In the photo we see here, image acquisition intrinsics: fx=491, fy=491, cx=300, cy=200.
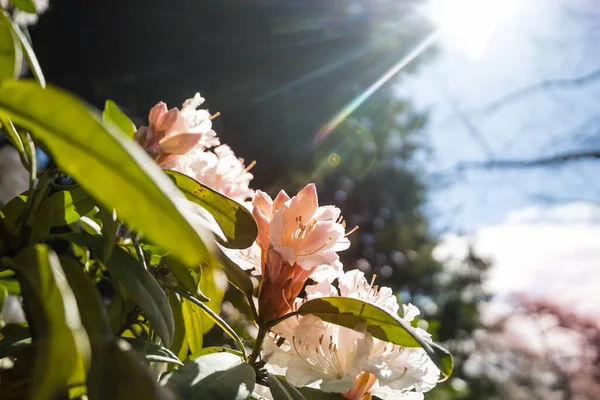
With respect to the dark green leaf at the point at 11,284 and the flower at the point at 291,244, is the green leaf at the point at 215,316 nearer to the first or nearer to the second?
the flower at the point at 291,244

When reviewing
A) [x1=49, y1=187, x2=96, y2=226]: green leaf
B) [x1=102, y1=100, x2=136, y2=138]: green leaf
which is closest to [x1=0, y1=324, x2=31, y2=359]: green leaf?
[x1=49, y1=187, x2=96, y2=226]: green leaf

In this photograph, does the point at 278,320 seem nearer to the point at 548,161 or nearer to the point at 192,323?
the point at 192,323

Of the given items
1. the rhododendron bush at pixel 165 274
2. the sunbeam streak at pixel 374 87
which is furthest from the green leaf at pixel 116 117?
the sunbeam streak at pixel 374 87

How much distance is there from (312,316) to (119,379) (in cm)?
26

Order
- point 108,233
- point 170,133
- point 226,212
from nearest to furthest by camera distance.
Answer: point 108,233 < point 226,212 < point 170,133

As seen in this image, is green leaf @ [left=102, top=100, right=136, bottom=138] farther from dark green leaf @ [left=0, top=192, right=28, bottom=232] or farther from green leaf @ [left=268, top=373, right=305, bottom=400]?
green leaf @ [left=268, top=373, right=305, bottom=400]

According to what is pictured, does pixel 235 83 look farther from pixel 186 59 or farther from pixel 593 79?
pixel 593 79

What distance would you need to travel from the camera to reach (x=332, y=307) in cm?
45

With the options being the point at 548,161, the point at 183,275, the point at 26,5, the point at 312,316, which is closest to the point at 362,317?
the point at 312,316

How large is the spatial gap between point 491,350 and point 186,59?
5.26 metres

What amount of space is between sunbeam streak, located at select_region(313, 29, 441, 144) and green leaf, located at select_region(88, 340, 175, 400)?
14.1ft

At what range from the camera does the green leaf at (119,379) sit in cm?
23

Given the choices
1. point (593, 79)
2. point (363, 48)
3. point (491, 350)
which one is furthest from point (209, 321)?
point (491, 350)

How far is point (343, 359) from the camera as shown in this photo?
0.49 meters
